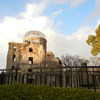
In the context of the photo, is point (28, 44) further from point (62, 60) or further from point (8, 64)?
point (62, 60)

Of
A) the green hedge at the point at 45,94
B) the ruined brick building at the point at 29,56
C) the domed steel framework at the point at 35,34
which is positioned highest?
the domed steel framework at the point at 35,34

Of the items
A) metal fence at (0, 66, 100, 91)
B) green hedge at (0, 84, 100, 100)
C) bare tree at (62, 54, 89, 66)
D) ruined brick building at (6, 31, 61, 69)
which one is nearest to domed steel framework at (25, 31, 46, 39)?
ruined brick building at (6, 31, 61, 69)

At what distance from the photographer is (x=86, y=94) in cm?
339

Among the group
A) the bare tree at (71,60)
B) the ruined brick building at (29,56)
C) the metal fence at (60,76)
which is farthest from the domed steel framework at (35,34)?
the metal fence at (60,76)

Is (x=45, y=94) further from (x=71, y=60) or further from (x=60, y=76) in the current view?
(x=71, y=60)

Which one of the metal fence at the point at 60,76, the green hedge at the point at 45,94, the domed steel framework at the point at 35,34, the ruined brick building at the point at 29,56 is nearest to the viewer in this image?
the green hedge at the point at 45,94

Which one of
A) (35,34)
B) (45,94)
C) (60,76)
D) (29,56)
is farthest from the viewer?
(35,34)

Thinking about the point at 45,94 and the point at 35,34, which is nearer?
the point at 45,94

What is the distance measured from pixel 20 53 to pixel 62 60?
15.0 meters

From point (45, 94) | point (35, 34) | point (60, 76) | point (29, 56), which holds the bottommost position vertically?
point (45, 94)

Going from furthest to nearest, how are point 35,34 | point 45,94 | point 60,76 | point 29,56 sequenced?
point 35,34, point 29,56, point 60,76, point 45,94

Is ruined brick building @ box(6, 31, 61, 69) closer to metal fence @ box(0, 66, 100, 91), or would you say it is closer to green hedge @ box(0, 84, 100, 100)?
metal fence @ box(0, 66, 100, 91)

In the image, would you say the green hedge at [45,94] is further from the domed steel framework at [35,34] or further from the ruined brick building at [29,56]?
the domed steel framework at [35,34]

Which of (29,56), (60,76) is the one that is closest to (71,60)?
(29,56)
